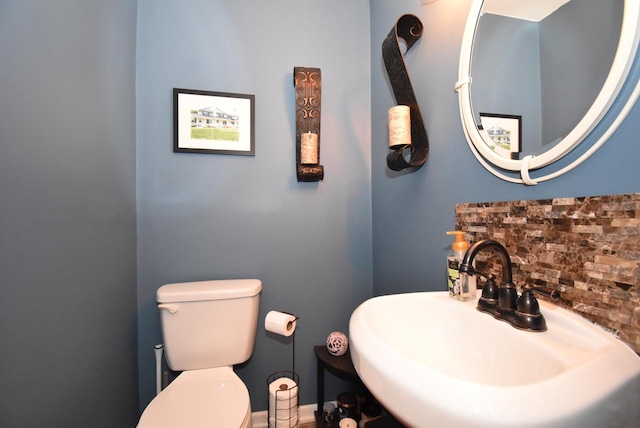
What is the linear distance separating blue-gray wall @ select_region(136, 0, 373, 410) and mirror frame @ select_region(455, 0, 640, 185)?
29.2 inches

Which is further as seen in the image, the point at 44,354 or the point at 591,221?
the point at 44,354

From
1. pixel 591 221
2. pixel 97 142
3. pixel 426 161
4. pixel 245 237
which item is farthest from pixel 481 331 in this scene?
pixel 97 142

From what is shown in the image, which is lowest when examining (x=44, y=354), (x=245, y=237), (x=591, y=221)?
(x=44, y=354)

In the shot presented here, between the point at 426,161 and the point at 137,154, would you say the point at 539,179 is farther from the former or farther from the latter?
the point at 137,154

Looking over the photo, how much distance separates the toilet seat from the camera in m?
0.85

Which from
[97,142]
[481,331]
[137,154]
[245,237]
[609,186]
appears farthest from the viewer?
[245,237]

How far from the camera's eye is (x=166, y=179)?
Answer: 1339 millimetres

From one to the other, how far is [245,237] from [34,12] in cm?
105

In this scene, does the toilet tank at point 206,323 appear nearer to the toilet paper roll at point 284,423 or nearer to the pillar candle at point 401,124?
the toilet paper roll at point 284,423

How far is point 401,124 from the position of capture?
3.43 feet

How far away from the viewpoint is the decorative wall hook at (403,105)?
106cm

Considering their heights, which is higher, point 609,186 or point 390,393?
point 609,186

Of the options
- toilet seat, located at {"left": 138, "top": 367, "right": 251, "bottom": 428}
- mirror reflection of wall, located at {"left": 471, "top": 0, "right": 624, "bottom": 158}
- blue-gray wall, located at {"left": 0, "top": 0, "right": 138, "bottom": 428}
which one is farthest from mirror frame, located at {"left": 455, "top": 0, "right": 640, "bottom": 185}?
blue-gray wall, located at {"left": 0, "top": 0, "right": 138, "bottom": 428}

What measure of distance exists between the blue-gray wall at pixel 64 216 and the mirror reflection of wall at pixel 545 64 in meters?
1.29
